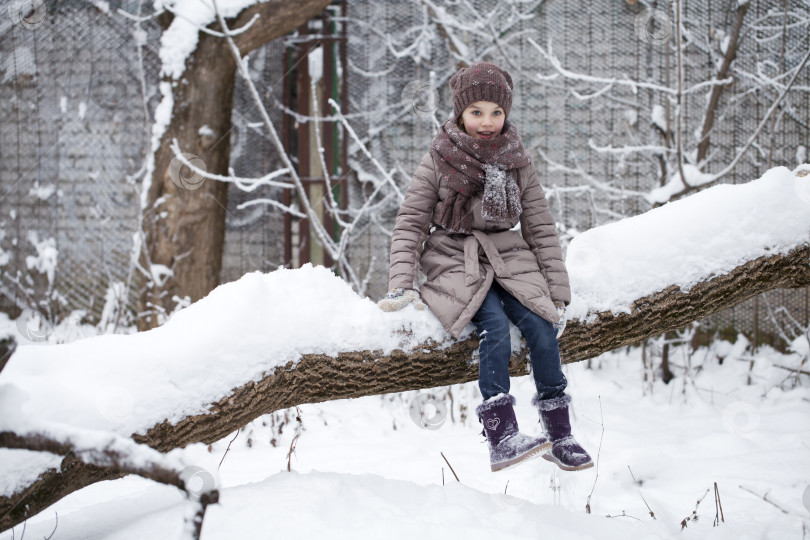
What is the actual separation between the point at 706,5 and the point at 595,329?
4.18m

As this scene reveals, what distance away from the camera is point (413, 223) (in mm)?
2479

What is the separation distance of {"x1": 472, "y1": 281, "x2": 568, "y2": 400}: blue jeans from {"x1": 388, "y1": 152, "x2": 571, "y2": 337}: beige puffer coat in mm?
65

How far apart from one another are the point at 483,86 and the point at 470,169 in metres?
0.32

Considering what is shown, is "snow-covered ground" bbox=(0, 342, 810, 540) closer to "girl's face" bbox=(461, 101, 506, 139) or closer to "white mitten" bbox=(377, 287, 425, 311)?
"white mitten" bbox=(377, 287, 425, 311)

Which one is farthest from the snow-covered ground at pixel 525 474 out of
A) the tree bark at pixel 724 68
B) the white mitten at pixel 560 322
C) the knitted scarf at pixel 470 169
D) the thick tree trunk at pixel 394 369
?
the tree bark at pixel 724 68

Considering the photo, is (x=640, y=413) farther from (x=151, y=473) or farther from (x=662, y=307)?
(x=151, y=473)

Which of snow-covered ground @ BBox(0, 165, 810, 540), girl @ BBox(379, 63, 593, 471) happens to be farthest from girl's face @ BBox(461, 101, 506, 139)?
snow-covered ground @ BBox(0, 165, 810, 540)

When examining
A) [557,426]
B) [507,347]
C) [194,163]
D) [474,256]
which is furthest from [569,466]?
[194,163]

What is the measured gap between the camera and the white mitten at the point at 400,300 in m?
2.31

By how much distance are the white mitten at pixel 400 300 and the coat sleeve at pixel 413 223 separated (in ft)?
0.11

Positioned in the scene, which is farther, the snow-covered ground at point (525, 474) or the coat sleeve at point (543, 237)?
the coat sleeve at point (543, 237)

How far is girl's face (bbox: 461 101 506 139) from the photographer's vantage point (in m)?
2.46

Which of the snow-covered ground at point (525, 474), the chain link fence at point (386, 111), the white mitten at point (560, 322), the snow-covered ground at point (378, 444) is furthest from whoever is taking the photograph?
the chain link fence at point (386, 111)

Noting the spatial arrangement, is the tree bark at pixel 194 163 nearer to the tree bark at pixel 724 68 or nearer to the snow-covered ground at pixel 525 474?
the snow-covered ground at pixel 525 474
